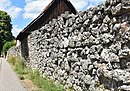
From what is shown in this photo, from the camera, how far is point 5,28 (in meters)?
66.2

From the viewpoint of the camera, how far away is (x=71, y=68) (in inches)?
319

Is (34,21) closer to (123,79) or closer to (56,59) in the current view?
(56,59)

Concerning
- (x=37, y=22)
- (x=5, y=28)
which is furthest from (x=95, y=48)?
(x=5, y=28)

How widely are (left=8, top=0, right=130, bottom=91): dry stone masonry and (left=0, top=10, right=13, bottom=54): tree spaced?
2213 inches

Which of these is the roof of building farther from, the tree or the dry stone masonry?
the tree

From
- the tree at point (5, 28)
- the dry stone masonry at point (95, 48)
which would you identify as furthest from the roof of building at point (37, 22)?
the tree at point (5, 28)

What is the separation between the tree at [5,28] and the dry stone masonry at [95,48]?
56198 mm

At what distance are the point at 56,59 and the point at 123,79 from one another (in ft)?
17.1

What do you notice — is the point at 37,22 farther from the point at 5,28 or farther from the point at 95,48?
the point at 5,28

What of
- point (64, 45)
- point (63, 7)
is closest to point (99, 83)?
point (64, 45)

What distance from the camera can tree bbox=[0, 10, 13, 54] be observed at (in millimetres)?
64688

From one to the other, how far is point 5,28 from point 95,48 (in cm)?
6175

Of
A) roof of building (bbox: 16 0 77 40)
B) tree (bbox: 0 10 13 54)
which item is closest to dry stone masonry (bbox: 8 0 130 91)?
roof of building (bbox: 16 0 77 40)

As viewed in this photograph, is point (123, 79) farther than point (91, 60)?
No
